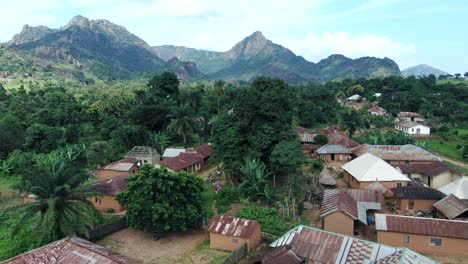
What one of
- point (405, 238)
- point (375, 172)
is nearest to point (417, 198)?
point (375, 172)

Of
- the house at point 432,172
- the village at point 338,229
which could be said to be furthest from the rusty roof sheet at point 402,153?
the house at point 432,172

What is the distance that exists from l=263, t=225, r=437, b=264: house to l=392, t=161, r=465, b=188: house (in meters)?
17.3

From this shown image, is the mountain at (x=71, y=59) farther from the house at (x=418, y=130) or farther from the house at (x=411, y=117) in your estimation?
the house at (x=418, y=130)

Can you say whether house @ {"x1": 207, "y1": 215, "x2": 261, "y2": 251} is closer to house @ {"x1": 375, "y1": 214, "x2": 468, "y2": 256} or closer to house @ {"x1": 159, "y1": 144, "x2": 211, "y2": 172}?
house @ {"x1": 375, "y1": 214, "x2": 468, "y2": 256}

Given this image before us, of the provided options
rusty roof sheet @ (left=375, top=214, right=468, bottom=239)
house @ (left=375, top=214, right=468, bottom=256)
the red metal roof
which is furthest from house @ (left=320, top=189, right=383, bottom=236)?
the red metal roof

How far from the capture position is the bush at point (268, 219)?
21938 millimetres

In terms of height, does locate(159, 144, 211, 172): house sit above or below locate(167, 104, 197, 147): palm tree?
below

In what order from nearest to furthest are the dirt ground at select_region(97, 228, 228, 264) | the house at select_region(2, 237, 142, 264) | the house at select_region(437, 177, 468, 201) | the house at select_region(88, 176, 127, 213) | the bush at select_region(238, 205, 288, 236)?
the house at select_region(2, 237, 142, 264)
the dirt ground at select_region(97, 228, 228, 264)
the bush at select_region(238, 205, 288, 236)
the house at select_region(437, 177, 468, 201)
the house at select_region(88, 176, 127, 213)

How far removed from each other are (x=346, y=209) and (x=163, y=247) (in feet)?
36.3

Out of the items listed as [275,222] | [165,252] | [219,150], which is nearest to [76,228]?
[165,252]

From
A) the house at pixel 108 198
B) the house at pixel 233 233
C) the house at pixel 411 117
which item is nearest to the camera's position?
the house at pixel 233 233

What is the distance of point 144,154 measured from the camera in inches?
1592

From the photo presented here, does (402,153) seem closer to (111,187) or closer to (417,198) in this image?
(417,198)

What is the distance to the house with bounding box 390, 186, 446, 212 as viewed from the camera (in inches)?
987
